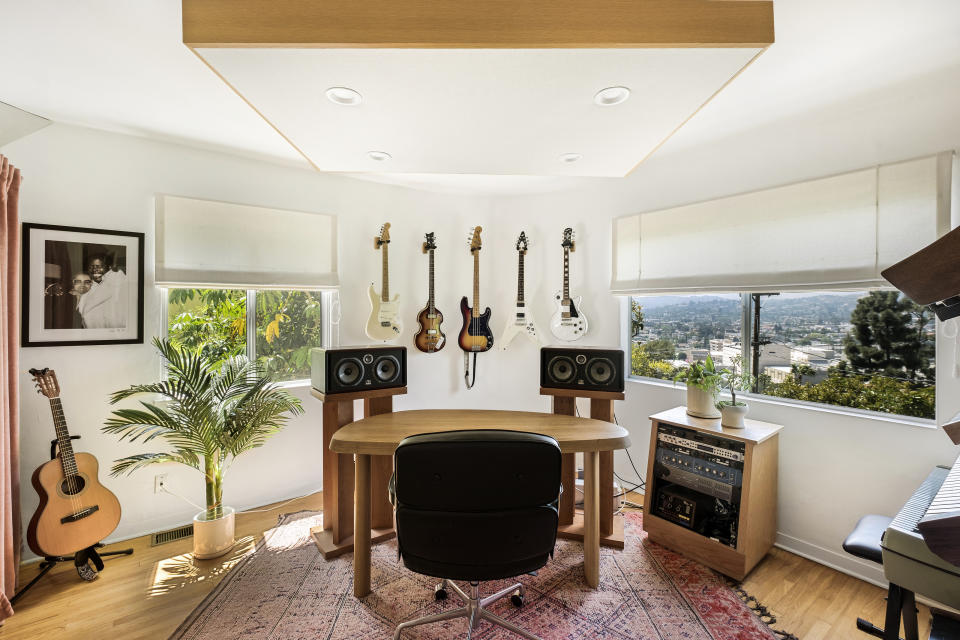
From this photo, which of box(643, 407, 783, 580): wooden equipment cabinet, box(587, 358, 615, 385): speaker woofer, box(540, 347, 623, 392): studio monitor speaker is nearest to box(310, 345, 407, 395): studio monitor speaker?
box(540, 347, 623, 392): studio monitor speaker

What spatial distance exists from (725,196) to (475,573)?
2.45 meters

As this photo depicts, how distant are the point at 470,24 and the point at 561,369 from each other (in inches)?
69.2

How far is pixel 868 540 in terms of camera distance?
5.06 feet

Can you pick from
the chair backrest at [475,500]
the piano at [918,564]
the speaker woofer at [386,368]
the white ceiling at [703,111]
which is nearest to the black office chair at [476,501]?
the chair backrest at [475,500]

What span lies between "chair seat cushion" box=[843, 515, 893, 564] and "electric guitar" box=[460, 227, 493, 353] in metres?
2.29

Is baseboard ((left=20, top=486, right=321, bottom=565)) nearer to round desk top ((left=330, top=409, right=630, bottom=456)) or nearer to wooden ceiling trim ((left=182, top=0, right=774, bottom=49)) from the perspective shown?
round desk top ((left=330, top=409, right=630, bottom=456))

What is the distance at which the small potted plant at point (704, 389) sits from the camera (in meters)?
2.35

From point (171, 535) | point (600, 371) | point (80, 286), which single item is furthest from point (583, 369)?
point (80, 286)

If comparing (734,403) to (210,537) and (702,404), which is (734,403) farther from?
(210,537)

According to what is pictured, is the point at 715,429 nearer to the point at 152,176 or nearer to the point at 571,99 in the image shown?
the point at 571,99

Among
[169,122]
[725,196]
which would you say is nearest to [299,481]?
[169,122]

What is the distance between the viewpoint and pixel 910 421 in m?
1.97

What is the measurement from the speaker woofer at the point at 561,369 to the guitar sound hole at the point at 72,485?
8.04 feet

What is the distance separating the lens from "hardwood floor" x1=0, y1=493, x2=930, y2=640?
1.71 meters
